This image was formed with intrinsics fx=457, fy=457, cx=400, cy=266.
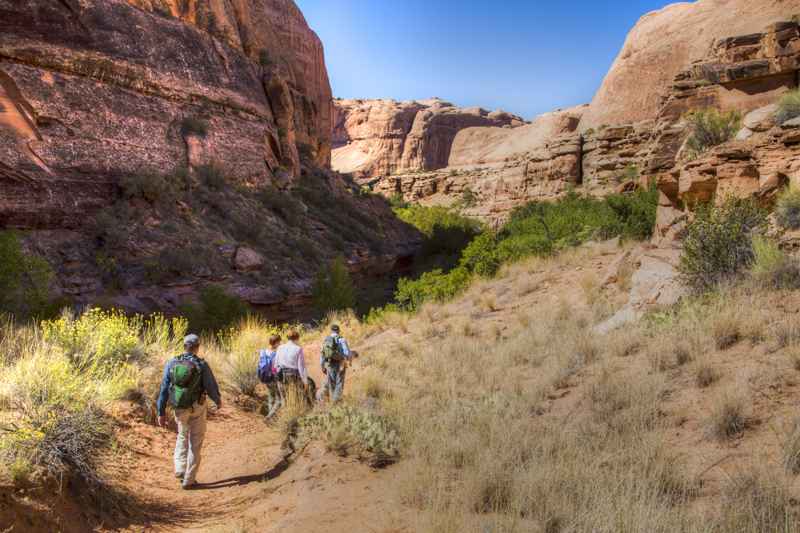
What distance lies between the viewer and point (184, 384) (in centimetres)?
476

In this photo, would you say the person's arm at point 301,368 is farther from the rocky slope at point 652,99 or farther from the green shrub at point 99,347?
the rocky slope at point 652,99

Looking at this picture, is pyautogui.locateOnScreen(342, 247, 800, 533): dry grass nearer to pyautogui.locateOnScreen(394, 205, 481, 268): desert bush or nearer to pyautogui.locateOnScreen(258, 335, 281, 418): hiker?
pyautogui.locateOnScreen(258, 335, 281, 418): hiker

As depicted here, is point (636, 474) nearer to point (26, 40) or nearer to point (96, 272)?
point (96, 272)

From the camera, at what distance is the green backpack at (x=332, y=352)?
6902 mm

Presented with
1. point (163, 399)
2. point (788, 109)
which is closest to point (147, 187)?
point (163, 399)

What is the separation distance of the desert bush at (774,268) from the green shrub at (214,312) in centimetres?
1286

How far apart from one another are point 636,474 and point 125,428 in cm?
553

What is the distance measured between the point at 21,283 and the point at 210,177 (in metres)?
12.3

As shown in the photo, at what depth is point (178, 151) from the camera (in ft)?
72.8

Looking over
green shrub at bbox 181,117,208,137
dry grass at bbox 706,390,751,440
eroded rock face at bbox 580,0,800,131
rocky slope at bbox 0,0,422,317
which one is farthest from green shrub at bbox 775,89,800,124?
green shrub at bbox 181,117,208,137

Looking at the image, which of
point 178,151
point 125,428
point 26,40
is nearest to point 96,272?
point 178,151

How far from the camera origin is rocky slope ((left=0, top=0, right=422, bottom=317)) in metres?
16.3

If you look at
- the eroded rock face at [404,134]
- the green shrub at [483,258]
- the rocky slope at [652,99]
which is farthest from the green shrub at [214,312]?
the eroded rock face at [404,134]

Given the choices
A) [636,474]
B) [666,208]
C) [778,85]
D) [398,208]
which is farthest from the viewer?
[398,208]
